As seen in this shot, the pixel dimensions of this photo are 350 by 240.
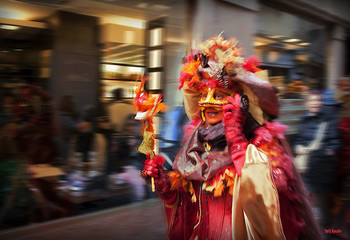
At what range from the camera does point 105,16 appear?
17.9ft

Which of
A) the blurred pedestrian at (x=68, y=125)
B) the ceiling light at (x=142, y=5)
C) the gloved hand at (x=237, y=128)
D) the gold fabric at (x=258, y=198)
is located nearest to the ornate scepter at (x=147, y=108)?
the gloved hand at (x=237, y=128)

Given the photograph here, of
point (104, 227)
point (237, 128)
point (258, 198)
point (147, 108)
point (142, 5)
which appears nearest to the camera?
point (258, 198)

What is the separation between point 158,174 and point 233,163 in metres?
0.60

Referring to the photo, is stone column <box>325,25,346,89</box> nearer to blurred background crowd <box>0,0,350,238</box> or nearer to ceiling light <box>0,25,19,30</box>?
blurred background crowd <box>0,0,350,238</box>

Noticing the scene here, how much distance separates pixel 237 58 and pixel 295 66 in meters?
7.32

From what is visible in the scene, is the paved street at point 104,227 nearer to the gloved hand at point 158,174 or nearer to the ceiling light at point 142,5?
the gloved hand at point 158,174

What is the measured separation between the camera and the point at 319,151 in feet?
13.9

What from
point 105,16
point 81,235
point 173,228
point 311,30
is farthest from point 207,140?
point 311,30

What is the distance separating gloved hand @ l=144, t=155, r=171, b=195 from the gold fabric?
Result: 0.62m

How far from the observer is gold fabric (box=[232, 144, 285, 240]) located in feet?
6.59

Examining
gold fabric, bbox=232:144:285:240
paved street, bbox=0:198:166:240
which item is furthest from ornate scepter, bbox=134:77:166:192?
paved street, bbox=0:198:166:240

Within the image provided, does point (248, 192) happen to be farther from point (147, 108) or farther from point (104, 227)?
point (104, 227)

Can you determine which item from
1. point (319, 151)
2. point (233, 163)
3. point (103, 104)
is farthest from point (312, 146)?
point (103, 104)

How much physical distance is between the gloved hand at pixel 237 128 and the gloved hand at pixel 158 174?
605mm
